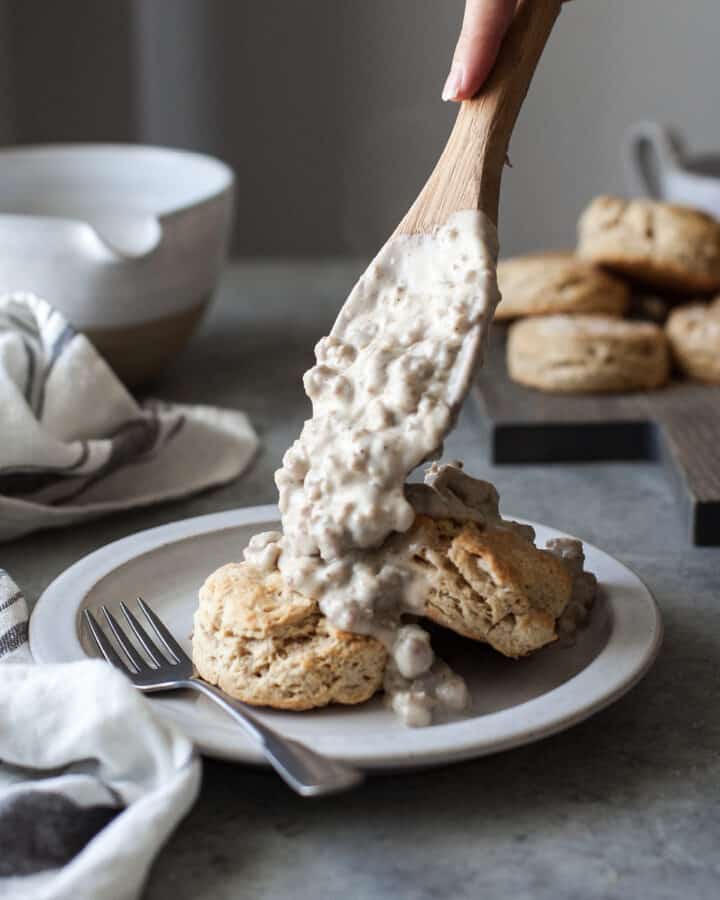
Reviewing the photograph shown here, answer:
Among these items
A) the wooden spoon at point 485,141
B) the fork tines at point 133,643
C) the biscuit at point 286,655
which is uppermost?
the wooden spoon at point 485,141

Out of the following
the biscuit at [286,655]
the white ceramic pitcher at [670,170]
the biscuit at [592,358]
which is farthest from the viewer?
the white ceramic pitcher at [670,170]

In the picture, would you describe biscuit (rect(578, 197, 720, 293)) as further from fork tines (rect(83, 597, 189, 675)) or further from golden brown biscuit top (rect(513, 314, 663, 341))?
fork tines (rect(83, 597, 189, 675))

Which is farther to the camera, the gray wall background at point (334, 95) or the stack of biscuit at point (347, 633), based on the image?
the gray wall background at point (334, 95)

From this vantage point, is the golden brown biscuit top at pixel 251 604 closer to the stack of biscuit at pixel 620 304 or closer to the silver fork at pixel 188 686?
the silver fork at pixel 188 686

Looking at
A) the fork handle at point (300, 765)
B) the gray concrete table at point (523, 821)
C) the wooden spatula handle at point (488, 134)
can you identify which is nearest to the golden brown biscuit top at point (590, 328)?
the gray concrete table at point (523, 821)

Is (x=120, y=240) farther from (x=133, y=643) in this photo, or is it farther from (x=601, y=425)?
(x=133, y=643)

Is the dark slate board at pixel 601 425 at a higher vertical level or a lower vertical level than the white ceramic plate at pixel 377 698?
lower

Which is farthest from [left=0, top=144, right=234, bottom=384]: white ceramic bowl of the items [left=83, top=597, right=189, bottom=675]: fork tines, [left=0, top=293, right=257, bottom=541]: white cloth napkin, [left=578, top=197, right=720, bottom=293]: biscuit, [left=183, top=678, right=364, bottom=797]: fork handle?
[left=183, top=678, right=364, bottom=797]: fork handle
